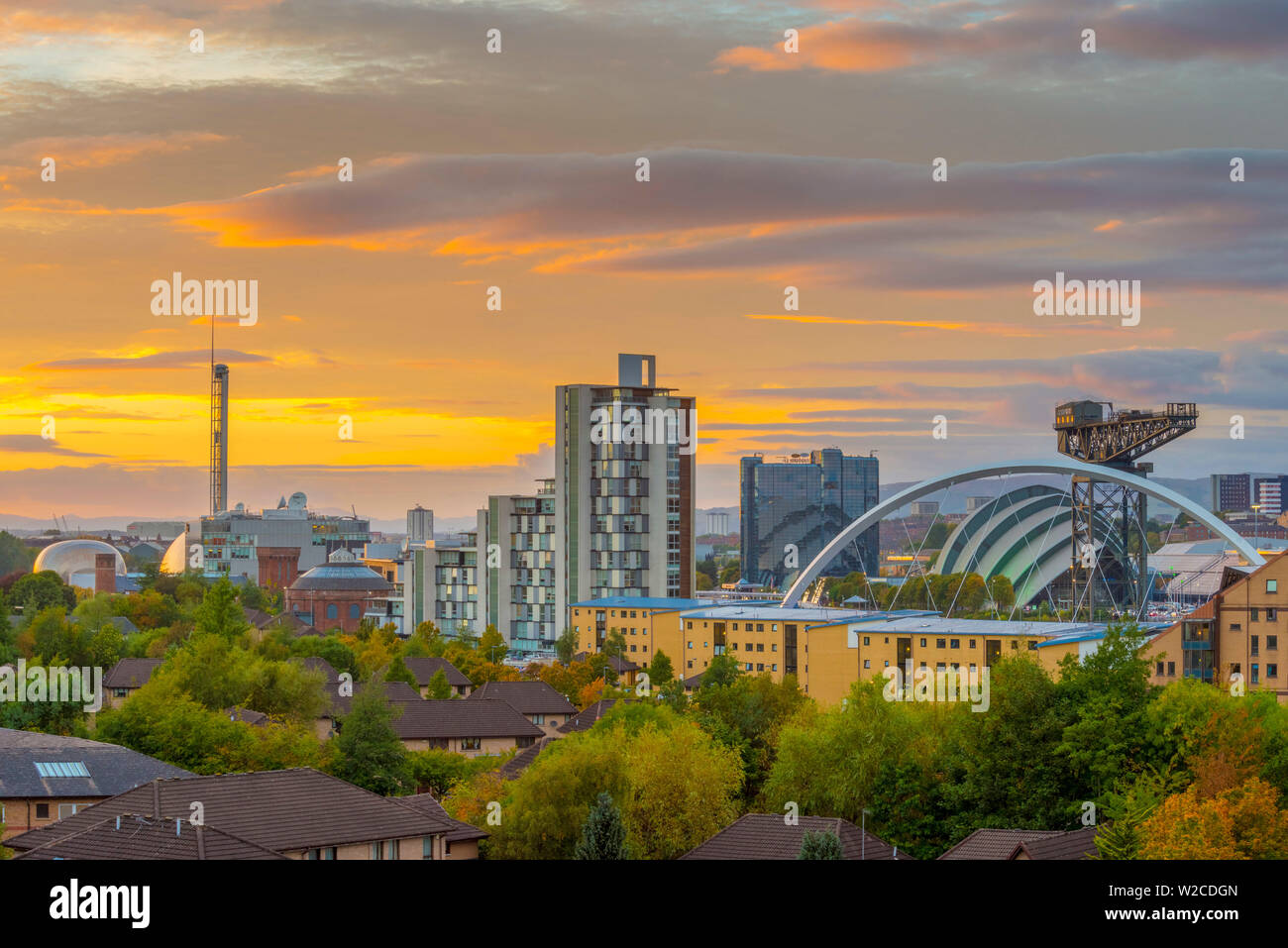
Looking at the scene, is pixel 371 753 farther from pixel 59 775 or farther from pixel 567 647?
pixel 567 647

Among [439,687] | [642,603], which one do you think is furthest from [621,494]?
[439,687]

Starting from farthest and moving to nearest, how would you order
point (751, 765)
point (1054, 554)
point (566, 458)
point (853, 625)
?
point (566, 458) → point (1054, 554) → point (853, 625) → point (751, 765)

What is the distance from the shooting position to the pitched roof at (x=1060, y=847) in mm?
31812

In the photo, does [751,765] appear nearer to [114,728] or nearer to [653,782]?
[653,782]

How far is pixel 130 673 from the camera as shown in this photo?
256 feet

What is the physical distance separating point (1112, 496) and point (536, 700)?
3860 centimetres

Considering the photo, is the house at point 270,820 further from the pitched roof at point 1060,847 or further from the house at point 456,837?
the pitched roof at point 1060,847

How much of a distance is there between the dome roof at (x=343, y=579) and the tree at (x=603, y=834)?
356 feet

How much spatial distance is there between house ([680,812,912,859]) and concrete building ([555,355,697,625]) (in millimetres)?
80188

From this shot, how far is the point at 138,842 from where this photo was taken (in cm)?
2900
